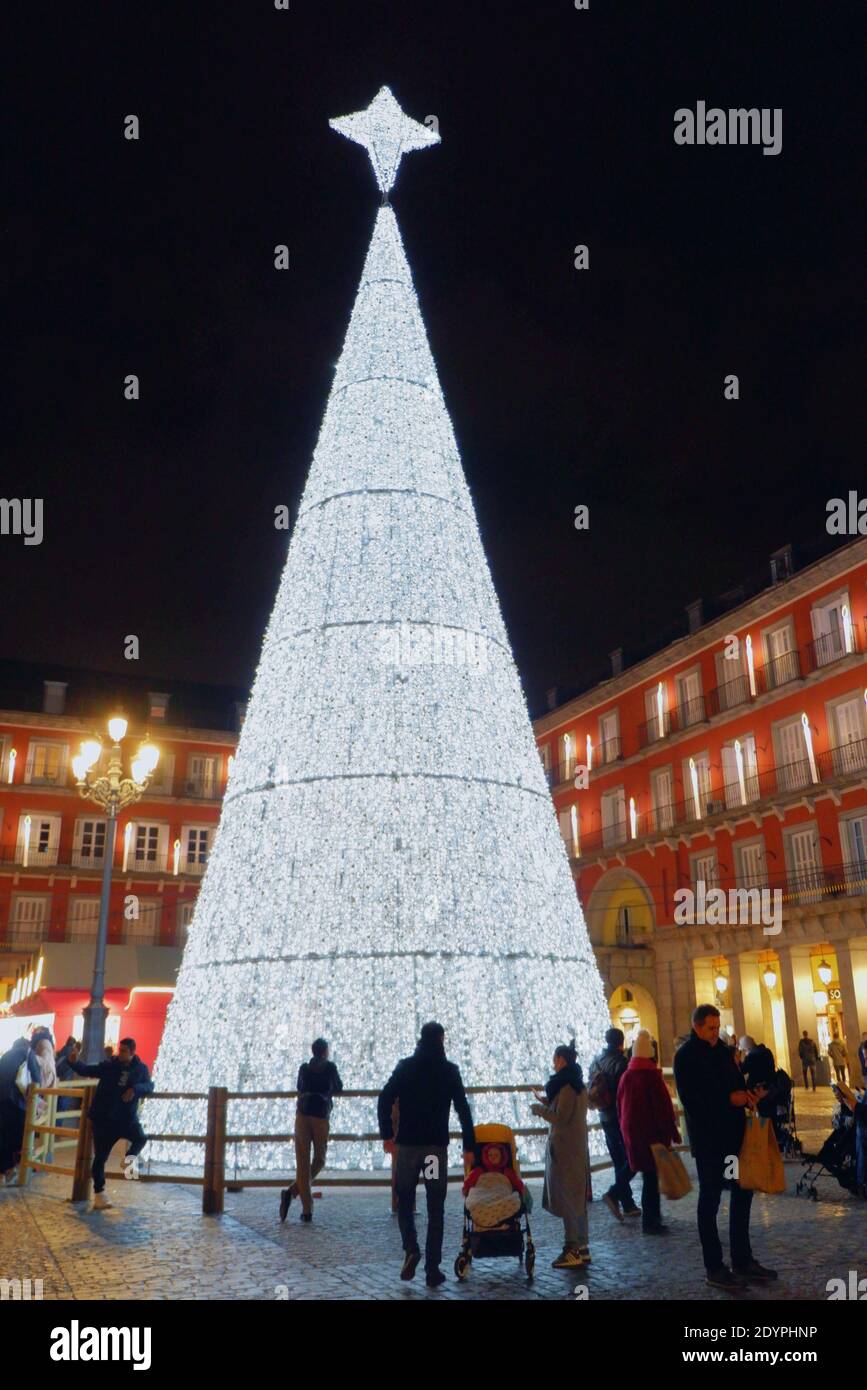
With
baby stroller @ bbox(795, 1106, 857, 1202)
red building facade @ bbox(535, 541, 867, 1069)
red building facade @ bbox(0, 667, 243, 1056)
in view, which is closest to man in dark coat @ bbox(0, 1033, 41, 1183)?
baby stroller @ bbox(795, 1106, 857, 1202)

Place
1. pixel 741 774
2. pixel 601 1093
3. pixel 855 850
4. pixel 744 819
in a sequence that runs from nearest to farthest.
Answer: pixel 601 1093, pixel 855 850, pixel 744 819, pixel 741 774

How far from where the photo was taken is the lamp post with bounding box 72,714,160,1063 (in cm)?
1297

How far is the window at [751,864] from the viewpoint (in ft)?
93.8

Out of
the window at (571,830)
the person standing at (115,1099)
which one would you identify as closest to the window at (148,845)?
the window at (571,830)

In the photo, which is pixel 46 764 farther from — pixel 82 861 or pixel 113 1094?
pixel 113 1094

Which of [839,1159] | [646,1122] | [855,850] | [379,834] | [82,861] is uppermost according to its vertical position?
[82,861]

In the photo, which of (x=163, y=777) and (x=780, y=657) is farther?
(x=163, y=777)

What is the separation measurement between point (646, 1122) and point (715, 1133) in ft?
4.93

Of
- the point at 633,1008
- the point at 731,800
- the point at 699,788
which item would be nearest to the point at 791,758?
the point at 731,800

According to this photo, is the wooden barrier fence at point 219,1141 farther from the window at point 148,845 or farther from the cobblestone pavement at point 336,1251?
the window at point 148,845

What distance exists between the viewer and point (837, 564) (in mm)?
27125

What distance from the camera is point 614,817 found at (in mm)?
35625

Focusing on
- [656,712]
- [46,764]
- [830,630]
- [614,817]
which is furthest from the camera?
[46,764]
